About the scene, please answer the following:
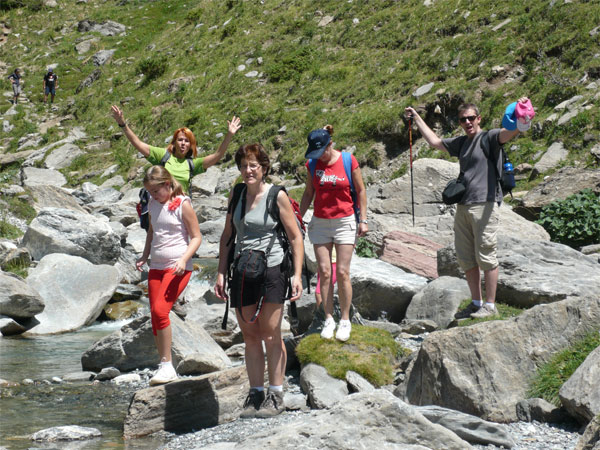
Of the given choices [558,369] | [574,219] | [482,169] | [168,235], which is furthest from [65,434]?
[574,219]

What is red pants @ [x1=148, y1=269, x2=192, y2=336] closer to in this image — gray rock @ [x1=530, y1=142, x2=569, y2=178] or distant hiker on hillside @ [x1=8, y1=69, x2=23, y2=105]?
gray rock @ [x1=530, y1=142, x2=569, y2=178]

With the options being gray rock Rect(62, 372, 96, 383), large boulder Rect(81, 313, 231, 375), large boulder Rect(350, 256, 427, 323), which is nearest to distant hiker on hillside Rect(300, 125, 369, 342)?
large boulder Rect(81, 313, 231, 375)

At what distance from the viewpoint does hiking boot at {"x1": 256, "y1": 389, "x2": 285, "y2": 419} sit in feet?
19.6

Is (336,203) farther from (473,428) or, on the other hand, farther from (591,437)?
(591,437)

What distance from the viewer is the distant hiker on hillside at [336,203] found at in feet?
23.3

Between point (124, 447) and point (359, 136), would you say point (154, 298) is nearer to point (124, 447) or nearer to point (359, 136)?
point (124, 447)

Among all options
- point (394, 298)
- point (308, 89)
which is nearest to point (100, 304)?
point (394, 298)

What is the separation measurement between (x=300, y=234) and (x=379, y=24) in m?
28.3

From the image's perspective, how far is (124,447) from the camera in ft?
20.0

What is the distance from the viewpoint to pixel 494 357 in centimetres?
582

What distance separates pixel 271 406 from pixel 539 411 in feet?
7.07

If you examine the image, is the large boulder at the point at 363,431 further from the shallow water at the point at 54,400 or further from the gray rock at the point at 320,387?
the shallow water at the point at 54,400

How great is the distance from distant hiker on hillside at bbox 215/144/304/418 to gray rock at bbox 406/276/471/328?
3615mm

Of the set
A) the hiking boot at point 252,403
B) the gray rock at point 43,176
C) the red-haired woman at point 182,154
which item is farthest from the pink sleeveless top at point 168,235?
the gray rock at point 43,176
